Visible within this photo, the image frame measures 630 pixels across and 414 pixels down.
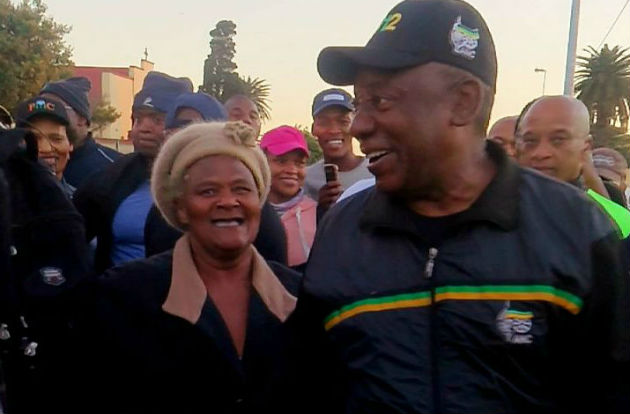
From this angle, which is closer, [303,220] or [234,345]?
[234,345]

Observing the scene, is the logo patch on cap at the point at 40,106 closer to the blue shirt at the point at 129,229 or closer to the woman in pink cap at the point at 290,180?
the blue shirt at the point at 129,229

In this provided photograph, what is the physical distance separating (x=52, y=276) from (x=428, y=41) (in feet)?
5.33

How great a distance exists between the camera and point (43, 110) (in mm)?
4863

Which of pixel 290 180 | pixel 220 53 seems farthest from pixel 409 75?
pixel 220 53

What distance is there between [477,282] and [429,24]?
65 centimetres

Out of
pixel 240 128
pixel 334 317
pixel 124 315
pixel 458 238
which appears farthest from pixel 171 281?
pixel 458 238

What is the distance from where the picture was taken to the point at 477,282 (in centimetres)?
190

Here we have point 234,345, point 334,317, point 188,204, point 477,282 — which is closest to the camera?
point 477,282

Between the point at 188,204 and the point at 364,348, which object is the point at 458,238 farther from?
the point at 188,204

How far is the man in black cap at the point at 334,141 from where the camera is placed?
5.48 metres

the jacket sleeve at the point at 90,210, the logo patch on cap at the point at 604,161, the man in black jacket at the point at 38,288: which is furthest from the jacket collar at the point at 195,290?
the logo patch on cap at the point at 604,161

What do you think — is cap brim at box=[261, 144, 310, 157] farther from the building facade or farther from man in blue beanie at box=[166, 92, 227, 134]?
the building facade

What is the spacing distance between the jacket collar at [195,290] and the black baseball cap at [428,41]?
3.40ft

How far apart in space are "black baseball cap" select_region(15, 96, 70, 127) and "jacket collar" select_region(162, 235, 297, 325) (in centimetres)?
236
